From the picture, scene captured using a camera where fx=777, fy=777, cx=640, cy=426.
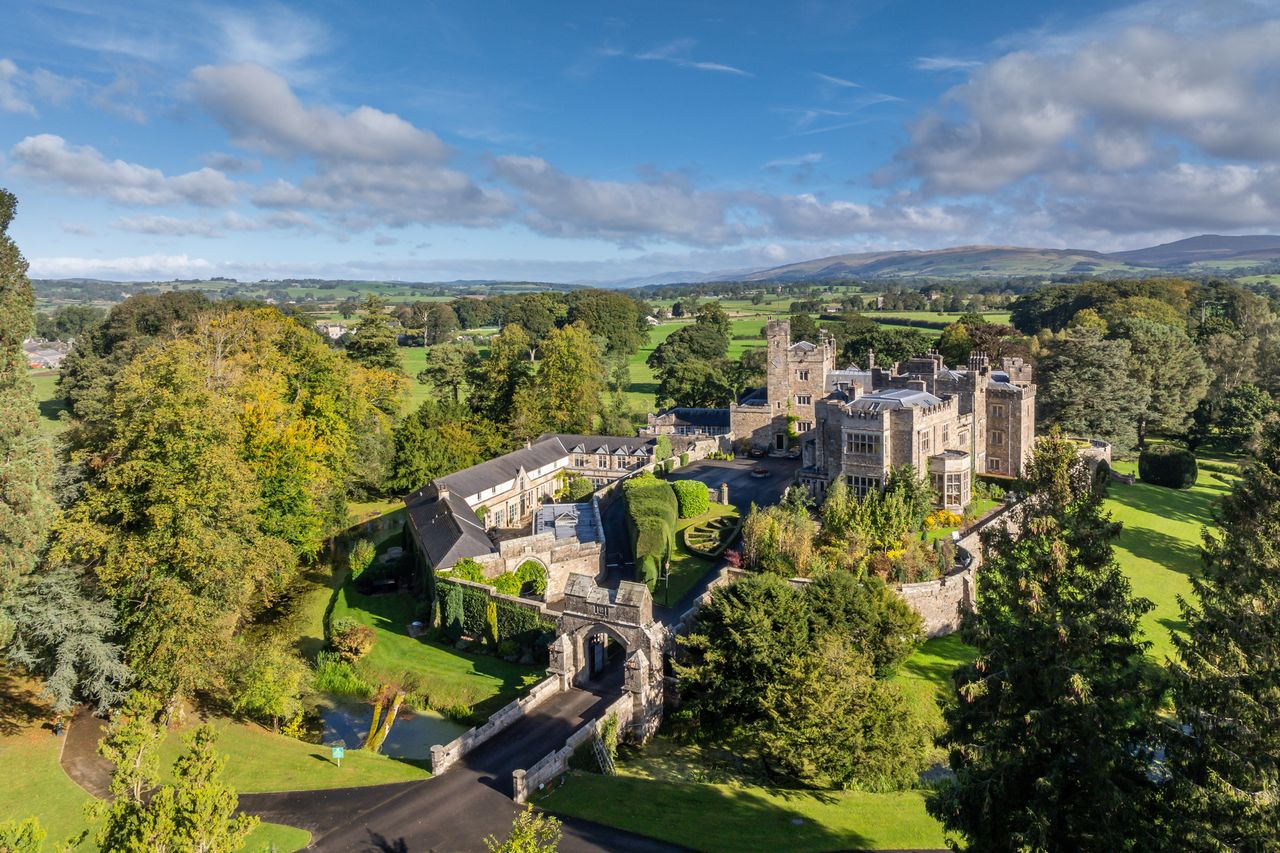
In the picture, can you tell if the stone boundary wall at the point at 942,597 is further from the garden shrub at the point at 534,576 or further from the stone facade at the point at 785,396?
the stone facade at the point at 785,396

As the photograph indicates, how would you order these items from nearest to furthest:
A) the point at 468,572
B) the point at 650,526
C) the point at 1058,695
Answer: the point at 1058,695 < the point at 468,572 < the point at 650,526

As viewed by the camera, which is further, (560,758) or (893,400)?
(893,400)

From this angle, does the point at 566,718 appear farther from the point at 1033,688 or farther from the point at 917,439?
the point at 917,439

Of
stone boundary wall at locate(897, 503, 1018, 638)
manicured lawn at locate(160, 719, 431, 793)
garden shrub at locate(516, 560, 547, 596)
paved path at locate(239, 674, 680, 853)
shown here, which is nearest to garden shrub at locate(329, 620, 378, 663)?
manicured lawn at locate(160, 719, 431, 793)

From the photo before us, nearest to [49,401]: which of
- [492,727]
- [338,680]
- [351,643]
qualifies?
[351,643]

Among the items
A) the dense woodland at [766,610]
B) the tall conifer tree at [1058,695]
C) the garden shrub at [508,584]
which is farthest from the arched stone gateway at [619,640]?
the tall conifer tree at [1058,695]

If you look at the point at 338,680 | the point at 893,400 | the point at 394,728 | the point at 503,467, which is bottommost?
the point at 394,728

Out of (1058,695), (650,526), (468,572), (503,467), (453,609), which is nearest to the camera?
(1058,695)

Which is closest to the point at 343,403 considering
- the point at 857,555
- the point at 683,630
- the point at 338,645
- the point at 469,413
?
the point at 469,413

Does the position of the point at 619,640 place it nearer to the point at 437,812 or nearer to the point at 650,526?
the point at 437,812
